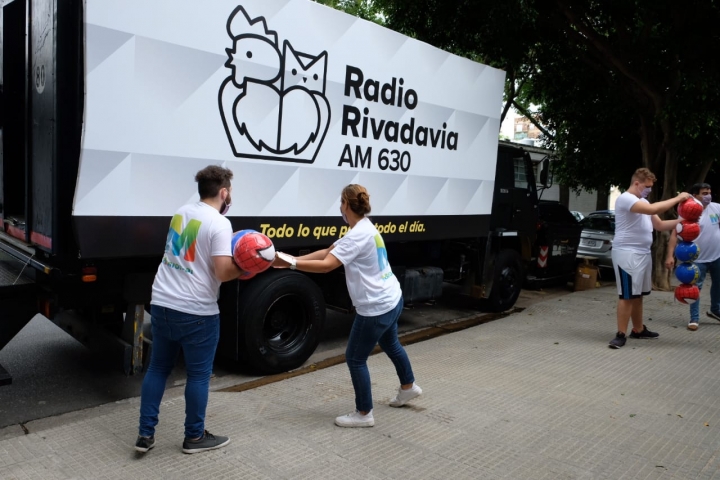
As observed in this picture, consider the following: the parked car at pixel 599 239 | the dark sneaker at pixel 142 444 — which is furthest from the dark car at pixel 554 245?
the dark sneaker at pixel 142 444

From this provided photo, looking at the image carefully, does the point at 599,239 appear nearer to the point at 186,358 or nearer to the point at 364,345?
the point at 364,345

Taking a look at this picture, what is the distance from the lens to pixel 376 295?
3.93 meters

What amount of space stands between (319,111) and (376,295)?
7.08 ft

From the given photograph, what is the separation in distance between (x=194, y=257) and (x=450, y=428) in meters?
2.08

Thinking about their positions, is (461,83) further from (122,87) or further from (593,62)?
(593,62)

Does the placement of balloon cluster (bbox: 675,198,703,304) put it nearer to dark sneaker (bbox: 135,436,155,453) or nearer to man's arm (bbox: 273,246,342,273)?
man's arm (bbox: 273,246,342,273)

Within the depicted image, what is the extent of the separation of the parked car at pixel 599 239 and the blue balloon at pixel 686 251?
5.75 m

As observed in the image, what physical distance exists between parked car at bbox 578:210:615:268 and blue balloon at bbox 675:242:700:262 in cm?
575

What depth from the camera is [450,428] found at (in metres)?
4.15

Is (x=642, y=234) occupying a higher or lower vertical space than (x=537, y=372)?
higher

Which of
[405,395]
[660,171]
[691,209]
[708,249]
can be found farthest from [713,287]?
[405,395]

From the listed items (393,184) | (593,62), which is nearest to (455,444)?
(393,184)

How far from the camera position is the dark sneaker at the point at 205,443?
358 cm

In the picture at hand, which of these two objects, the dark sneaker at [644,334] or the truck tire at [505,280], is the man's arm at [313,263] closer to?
the dark sneaker at [644,334]
